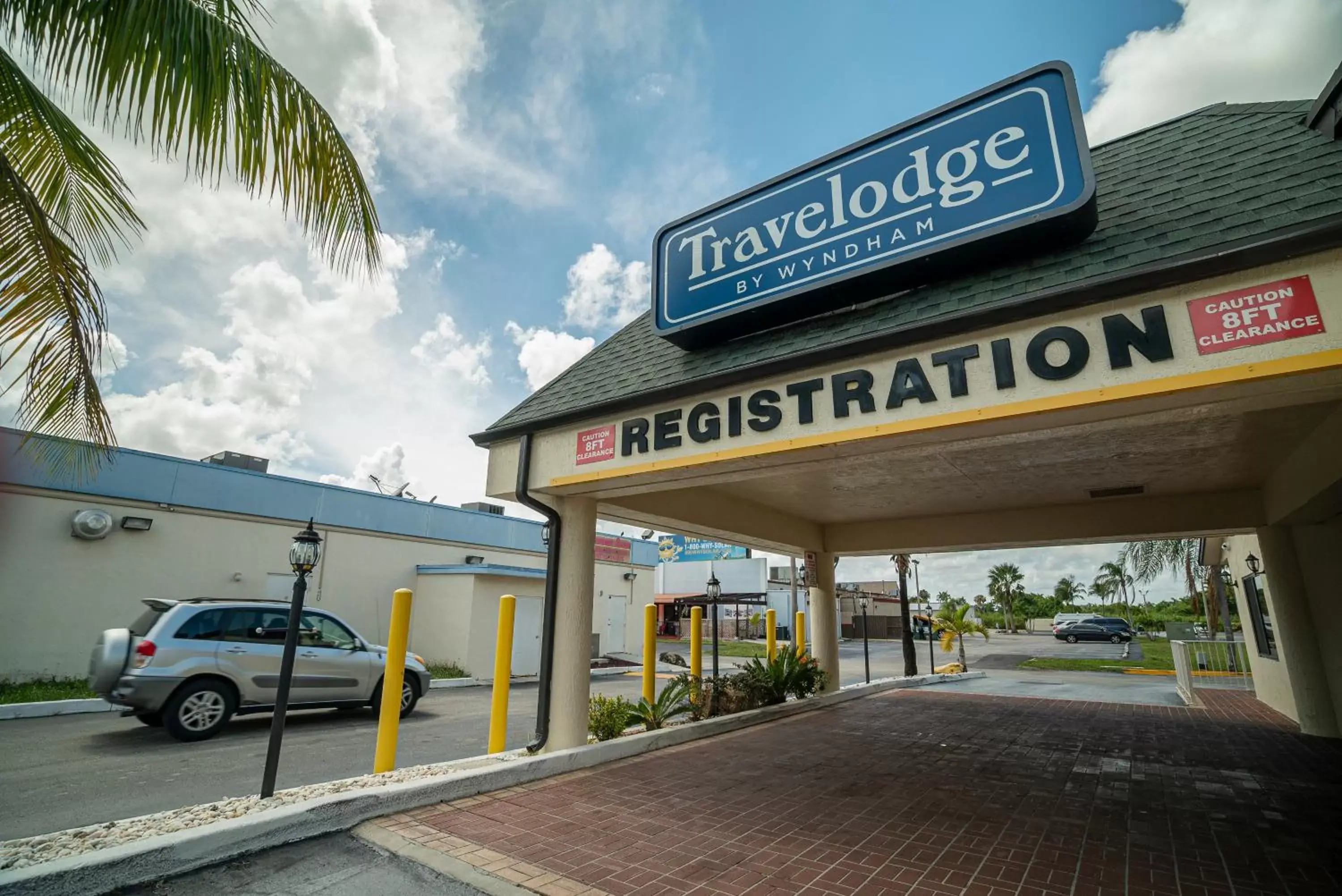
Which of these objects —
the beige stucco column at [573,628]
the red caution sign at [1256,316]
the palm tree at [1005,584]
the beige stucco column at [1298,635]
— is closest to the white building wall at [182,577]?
the beige stucco column at [573,628]

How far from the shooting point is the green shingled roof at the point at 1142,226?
3.78 meters

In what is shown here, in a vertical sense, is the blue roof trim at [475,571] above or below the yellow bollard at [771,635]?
above

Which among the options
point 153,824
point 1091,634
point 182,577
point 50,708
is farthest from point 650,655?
point 1091,634

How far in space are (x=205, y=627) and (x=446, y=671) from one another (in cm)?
812

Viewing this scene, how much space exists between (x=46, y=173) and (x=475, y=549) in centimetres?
1569

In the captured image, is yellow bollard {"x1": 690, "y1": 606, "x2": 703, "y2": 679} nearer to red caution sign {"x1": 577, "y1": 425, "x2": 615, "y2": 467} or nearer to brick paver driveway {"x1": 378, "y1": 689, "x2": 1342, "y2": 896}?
brick paver driveway {"x1": 378, "y1": 689, "x2": 1342, "y2": 896}

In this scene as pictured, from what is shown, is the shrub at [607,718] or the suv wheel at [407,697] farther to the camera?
the suv wheel at [407,697]

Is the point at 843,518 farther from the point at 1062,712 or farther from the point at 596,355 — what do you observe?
the point at 596,355

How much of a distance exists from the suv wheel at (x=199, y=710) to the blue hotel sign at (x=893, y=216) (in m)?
7.74

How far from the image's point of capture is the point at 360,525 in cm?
1605

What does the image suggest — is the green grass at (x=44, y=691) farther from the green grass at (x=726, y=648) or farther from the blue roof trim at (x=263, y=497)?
the green grass at (x=726, y=648)

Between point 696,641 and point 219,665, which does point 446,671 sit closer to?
point 219,665

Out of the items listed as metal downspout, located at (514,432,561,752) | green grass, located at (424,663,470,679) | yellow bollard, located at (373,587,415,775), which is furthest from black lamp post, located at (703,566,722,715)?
green grass, located at (424,663,470,679)

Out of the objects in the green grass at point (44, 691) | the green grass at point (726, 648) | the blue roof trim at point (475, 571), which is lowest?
the green grass at point (726, 648)
